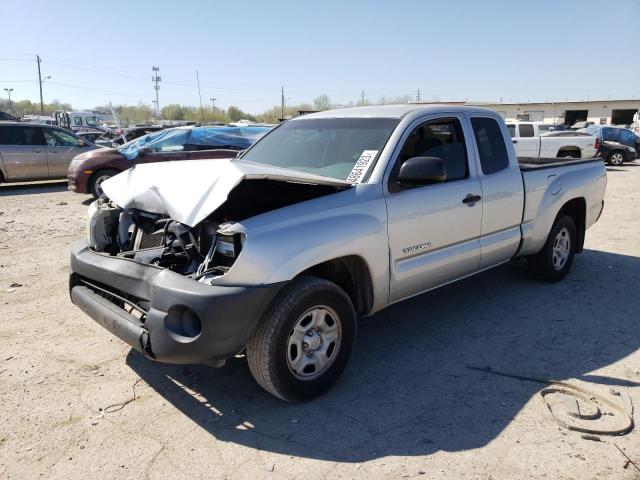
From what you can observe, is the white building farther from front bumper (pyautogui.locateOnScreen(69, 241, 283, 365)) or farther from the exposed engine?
front bumper (pyautogui.locateOnScreen(69, 241, 283, 365))

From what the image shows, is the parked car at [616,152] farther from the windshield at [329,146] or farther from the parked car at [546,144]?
the windshield at [329,146]

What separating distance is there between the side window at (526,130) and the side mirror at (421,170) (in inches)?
630

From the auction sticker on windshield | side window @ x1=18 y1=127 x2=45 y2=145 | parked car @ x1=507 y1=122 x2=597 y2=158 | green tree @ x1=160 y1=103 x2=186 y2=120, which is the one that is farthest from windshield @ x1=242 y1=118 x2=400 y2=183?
green tree @ x1=160 y1=103 x2=186 y2=120

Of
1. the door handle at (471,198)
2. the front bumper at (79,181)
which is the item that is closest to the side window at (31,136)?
the front bumper at (79,181)

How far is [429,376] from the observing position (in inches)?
146

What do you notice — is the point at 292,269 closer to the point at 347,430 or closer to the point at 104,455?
the point at 347,430

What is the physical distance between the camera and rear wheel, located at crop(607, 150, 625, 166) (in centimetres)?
2227

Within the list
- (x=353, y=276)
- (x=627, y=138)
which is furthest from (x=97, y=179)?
(x=627, y=138)

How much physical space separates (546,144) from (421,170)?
16604 millimetres

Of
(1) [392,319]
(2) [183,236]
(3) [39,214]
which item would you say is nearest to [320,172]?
(2) [183,236]

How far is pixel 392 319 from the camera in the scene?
189 inches

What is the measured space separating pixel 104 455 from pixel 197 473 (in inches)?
22.1

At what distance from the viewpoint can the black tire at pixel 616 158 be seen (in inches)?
876

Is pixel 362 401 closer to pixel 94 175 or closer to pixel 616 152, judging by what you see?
pixel 94 175
